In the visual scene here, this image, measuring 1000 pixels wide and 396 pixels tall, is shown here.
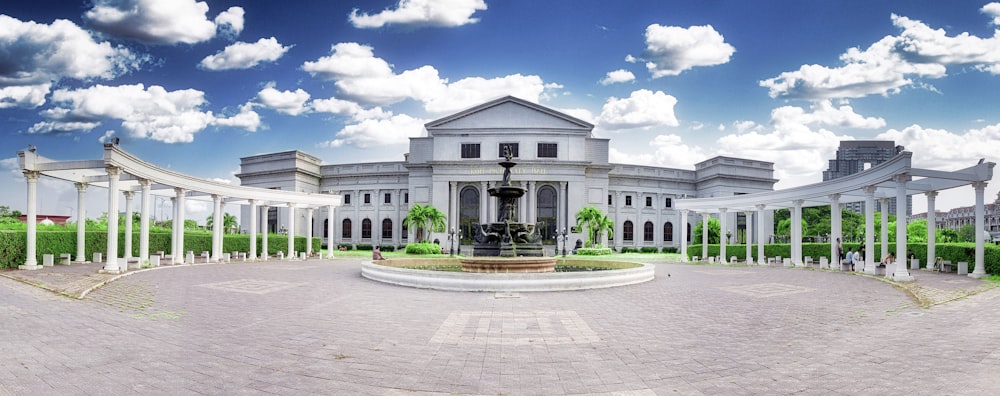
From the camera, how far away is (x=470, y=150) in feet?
210

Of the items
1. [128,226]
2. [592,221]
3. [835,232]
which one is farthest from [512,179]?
[128,226]

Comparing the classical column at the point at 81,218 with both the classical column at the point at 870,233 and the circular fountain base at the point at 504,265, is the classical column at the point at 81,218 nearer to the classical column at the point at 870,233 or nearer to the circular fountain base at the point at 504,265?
the circular fountain base at the point at 504,265

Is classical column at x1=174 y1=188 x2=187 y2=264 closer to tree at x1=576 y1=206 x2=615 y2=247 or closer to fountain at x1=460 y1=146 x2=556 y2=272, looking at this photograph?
fountain at x1=460 y1=146 x2=556 y2=272

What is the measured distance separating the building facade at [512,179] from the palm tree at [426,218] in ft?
7.66

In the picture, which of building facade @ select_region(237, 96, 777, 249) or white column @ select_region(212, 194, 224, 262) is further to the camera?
building facade @ select_region(237, 96, 777, 249)

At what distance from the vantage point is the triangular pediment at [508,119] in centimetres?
6338

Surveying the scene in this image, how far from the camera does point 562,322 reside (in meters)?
11.9

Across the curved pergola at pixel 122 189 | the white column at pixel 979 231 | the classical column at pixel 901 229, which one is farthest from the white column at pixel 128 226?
the white column at pixel 979 231

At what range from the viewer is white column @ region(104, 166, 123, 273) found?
23.4 m

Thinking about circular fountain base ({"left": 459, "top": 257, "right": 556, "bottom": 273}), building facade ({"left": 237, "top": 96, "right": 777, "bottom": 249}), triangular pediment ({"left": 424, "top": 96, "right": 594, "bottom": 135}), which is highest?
triangular pediment ({"left": 424, "top": 96, "right": 594, "bottom": 135})

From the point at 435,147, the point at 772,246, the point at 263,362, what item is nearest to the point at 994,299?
the point at 263,362

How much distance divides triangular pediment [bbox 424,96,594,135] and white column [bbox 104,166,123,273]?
41.4 meters

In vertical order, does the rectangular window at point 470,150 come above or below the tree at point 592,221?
above

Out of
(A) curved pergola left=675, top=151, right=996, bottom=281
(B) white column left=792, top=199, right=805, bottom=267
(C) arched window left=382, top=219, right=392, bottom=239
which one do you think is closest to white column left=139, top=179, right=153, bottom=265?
(A) curved pergola left=675, top=151, right=996, bottom=281
